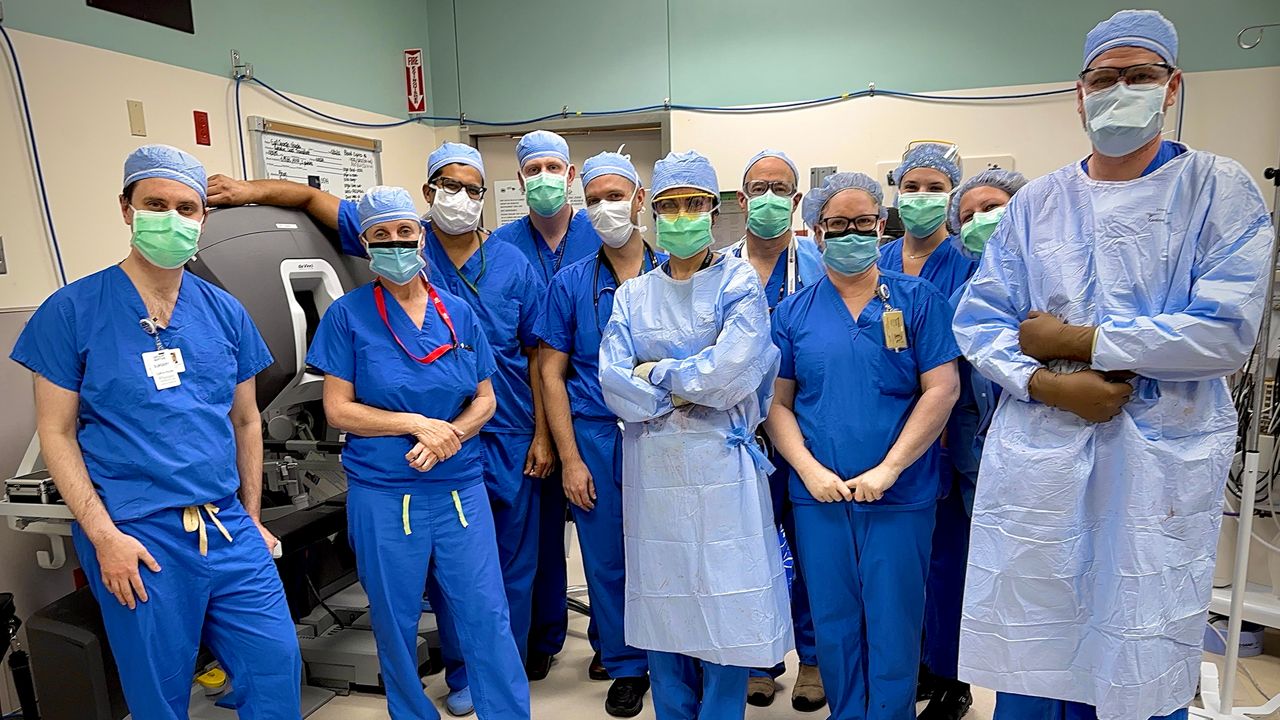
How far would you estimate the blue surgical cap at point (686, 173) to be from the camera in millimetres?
1797

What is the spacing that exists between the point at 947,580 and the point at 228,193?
2211mm

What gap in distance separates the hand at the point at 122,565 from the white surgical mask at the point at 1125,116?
200 centimetres

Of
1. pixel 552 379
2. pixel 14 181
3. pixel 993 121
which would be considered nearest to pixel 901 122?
pixel 993 121

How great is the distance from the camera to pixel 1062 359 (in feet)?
4.66

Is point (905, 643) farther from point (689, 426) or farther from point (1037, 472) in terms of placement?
point (689, 426)

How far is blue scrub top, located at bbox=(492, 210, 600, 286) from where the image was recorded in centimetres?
238

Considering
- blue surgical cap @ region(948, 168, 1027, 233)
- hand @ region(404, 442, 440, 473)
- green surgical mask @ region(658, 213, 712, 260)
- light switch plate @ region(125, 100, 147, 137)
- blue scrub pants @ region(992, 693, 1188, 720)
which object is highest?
light switch plate @ region(125, 100, 147, 137)

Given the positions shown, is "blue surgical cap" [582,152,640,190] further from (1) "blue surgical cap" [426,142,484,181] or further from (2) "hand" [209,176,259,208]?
(2) "hand" [209,176,259,208]

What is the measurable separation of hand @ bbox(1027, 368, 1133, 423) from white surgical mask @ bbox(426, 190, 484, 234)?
1.48m

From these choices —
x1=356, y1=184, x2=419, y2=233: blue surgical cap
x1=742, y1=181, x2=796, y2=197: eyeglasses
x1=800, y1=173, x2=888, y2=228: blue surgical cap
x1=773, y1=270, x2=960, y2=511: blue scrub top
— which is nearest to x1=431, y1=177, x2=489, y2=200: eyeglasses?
x1=356, y1=184, x2=419, y2=233: blue surgical cap

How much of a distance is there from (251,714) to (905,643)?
1451mm

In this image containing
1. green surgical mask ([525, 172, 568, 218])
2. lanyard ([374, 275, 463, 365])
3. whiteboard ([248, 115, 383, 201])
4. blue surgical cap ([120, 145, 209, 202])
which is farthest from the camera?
whiteboard ([248, 115, 383, 201])

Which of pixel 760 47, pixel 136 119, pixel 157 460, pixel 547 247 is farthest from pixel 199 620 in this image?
pixel 760 47

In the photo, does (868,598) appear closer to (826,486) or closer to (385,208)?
(826,486)
